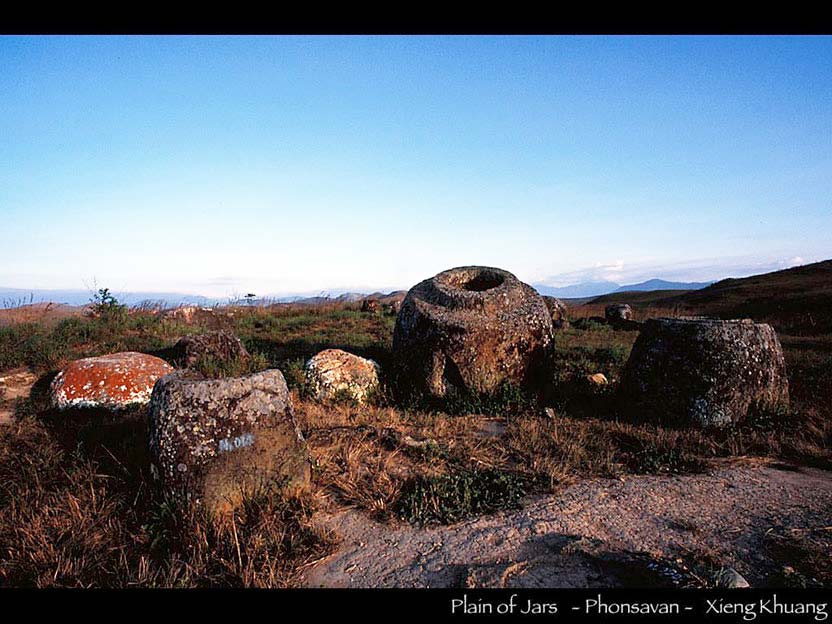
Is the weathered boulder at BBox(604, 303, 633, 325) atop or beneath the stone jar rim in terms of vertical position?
beneath

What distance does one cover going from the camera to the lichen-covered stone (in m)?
8.09

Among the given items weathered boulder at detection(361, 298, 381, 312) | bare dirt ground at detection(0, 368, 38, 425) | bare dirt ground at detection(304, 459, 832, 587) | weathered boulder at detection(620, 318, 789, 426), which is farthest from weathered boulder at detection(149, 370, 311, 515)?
weathered boulder at detection(361, 298, 381, 312)

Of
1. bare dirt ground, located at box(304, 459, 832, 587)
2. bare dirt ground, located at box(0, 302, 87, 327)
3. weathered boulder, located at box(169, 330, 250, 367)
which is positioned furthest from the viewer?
bare dirt ground, located at box(0, 302, 87, 327)

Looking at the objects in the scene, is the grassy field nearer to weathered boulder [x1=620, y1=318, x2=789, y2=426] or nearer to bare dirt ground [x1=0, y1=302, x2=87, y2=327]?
weathered boulder [x1=620, y1=318, x2=789, y2=426]

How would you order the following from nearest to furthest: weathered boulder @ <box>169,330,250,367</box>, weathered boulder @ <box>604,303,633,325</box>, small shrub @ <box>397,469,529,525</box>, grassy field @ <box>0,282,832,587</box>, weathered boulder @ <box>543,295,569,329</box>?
grassy field @ <box>0,282,832,587</box>, small shrub @ <box>397,469,529,525</box>, weathered boulder @ <box>169,330,250,367</box>, weathered boulder @ <box>543,295,569,329</box>, weathered boulder @ <box>604,303,633,325</box>

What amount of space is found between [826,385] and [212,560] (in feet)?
28.1

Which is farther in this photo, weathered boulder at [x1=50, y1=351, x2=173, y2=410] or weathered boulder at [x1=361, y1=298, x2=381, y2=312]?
weathered boulder at [x1=361, y1=298, x2=381, y2=312]

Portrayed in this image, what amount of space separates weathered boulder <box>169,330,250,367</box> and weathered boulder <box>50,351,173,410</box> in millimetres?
1301

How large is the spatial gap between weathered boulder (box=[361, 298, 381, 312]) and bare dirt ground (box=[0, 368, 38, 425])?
10.6m

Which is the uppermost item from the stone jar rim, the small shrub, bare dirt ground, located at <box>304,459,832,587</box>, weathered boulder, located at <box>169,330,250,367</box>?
the stone jar rim

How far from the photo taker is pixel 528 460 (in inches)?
185
